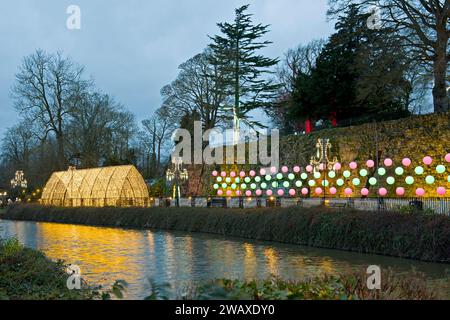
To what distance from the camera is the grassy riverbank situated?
16.1m

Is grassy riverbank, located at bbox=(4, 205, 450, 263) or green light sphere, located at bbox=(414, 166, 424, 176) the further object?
green light sphere, located at bbox=(414, 166, 424, 176)

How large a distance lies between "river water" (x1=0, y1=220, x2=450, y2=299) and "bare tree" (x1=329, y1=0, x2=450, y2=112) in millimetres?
11786

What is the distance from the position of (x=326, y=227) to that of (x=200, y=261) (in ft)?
19.1

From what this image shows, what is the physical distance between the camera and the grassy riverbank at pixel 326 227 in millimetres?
16062

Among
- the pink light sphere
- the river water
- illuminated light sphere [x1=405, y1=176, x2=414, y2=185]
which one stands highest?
the pink light sphere

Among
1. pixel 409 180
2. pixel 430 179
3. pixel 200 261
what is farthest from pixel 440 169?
pixel 200 261

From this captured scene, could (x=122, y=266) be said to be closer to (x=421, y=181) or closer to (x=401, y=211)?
(x=401, y=211)

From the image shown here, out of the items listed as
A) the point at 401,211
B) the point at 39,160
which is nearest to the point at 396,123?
the point at 401,211

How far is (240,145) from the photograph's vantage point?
131 ft

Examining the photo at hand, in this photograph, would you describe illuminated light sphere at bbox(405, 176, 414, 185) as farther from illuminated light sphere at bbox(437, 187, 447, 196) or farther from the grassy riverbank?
the grassy riverbank

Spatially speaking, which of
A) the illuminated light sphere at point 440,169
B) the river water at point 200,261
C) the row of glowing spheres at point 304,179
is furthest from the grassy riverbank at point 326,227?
the illuminated light sphere at point 440,169

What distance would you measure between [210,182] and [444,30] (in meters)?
22.3

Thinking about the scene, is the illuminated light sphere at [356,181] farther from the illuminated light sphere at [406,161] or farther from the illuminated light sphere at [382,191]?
the illuminated light sphere at [406,161]

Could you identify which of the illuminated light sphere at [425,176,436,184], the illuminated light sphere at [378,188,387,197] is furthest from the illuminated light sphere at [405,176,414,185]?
the illuminated light sphere at [378,188,387,197]
